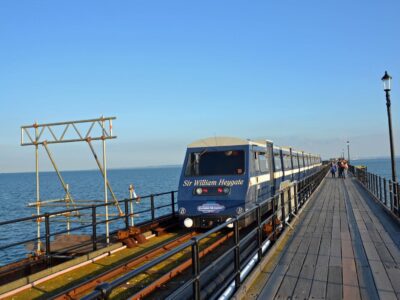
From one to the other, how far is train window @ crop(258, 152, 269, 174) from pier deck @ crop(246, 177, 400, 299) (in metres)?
2.57

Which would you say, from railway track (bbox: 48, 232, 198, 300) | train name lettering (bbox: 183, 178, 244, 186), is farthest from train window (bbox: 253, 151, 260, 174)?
railway track (bbox: 48, 232, 198, 300)

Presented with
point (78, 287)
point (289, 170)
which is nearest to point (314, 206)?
point (289, 170)

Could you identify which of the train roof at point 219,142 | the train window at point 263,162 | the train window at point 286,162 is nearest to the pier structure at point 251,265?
the train window at point 263,162

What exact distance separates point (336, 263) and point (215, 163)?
5946 mm

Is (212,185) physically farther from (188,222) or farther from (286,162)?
(286,162)

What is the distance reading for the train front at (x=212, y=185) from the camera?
1146 centimetres

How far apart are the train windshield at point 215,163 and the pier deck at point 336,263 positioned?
2616mm

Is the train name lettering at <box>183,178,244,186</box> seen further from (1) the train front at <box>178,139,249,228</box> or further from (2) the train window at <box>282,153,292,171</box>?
(2) the train window at <box>282,153,292,171</box>

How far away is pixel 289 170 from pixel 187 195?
1090 centimetres

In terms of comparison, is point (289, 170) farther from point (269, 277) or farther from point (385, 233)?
Answer: point (269, 277)

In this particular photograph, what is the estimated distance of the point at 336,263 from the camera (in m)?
7.05

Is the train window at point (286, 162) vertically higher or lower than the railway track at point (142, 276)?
higher

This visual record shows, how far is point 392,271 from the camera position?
650 cm

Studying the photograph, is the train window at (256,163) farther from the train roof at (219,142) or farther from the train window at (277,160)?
the train window at (277,160)
